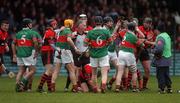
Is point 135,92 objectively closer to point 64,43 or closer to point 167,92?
point 167,92

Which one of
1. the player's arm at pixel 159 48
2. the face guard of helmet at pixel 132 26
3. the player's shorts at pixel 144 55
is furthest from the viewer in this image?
the player's shorts at pixel 144 55

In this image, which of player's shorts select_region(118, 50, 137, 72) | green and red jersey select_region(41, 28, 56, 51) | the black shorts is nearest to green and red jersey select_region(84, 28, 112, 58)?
player's shorts select_region(118, 50, 137, 72)

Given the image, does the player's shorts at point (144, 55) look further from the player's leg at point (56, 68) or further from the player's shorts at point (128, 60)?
the player's leg at point (56, 68)

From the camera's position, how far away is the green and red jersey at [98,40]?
22.8 m

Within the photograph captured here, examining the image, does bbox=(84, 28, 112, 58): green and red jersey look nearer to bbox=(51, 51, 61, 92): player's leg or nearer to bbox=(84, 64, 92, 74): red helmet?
bbox=(84, 64, 92, 74): red helmet

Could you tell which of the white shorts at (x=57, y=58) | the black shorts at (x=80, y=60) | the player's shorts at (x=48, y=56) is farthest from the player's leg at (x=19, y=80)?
the black shorts at (x=80, y=60)

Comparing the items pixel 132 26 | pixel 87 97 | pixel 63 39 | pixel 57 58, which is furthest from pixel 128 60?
pixel 87 97

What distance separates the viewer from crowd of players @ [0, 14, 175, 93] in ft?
75.2

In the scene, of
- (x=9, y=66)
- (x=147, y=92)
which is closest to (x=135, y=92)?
(x=147, y=92)

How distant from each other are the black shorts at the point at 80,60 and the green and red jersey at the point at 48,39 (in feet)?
2.90

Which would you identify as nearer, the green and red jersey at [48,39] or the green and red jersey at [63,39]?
the green and red jersey at [63,39]

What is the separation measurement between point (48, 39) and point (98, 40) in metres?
1.78

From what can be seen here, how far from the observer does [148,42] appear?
77.4 feet

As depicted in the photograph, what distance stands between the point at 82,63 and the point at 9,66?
11.2 m
